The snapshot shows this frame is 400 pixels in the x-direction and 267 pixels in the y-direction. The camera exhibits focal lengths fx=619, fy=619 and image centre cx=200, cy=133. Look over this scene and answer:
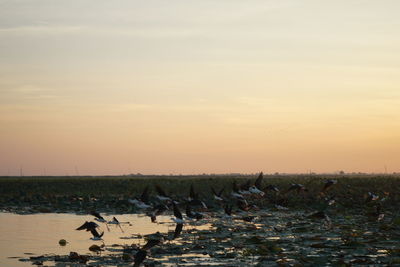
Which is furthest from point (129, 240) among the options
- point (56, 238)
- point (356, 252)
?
point (356, 252)

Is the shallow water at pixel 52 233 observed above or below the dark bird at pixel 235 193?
below

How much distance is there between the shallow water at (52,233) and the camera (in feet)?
67.3

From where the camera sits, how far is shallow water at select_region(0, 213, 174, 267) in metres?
20.5

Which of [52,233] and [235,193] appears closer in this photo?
[52,233]

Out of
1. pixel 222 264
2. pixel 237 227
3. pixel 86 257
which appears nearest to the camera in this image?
pixel 222 264

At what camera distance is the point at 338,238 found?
2205cm

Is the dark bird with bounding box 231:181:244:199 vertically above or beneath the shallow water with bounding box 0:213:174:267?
above

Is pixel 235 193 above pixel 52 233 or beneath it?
above

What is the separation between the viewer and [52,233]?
2583cm

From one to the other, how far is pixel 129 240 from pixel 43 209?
1723cm

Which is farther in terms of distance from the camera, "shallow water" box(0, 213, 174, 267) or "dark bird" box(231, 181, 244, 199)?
"dark bird" box(231, 181, 244, 199)

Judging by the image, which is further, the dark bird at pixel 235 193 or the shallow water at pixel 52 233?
the dark bird at pixel 235 193

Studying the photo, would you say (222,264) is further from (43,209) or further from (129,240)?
(43,209)

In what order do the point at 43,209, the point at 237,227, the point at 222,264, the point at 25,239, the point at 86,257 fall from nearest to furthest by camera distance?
the point at 222,264 < the point at 86,257 < the point at 25,239 < the point at 237,227 < the point at 43,209
